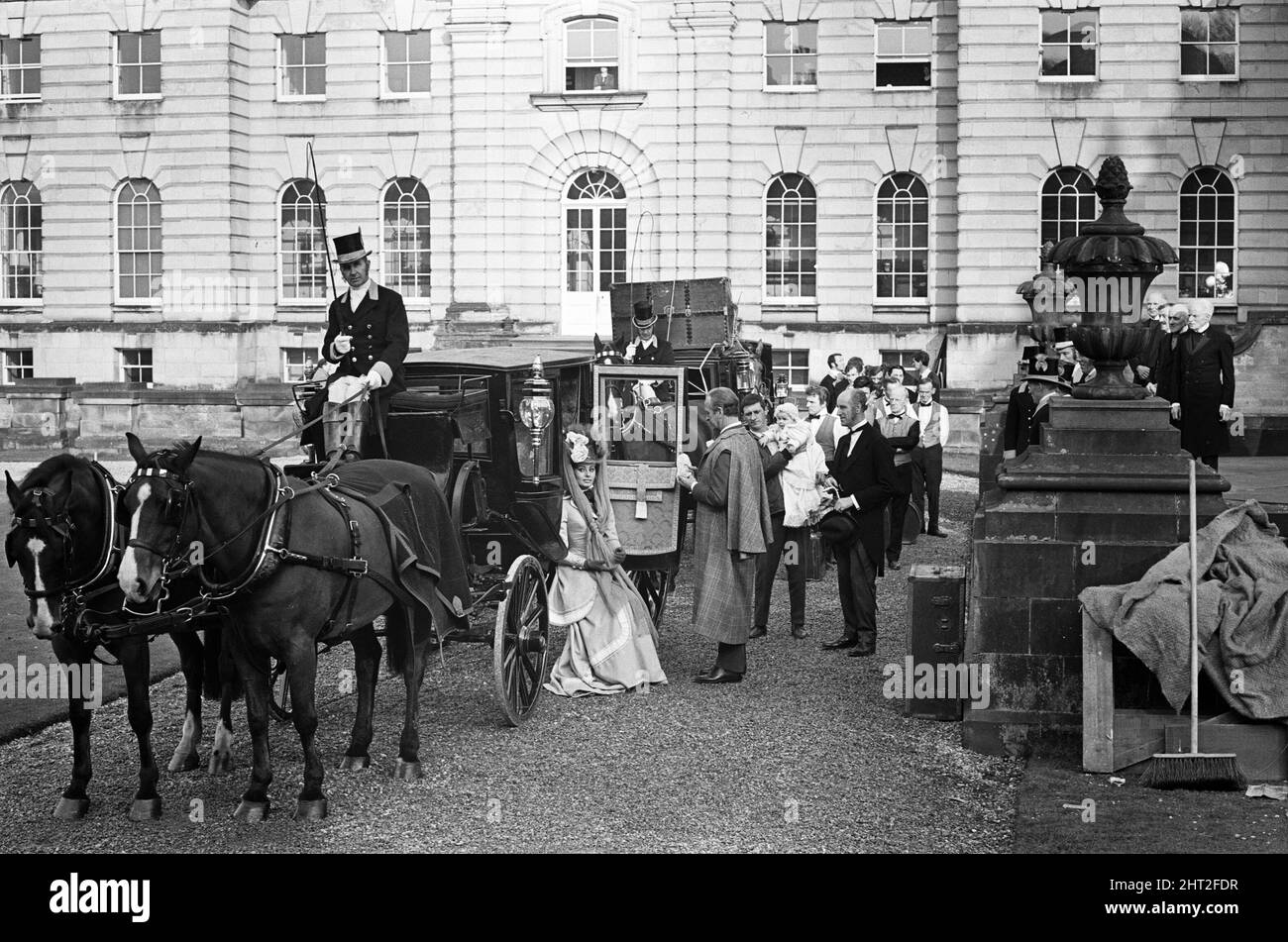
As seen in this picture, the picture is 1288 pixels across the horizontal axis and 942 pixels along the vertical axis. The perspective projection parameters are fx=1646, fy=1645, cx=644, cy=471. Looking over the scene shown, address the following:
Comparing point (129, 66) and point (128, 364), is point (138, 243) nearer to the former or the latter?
point (128, 364)

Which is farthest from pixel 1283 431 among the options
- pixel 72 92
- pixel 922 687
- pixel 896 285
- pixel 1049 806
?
pixel 72 92

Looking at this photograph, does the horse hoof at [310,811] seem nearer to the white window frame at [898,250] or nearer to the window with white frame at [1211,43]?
the white window frame at [898,250]

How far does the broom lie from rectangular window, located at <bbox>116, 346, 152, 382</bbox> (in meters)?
31.6

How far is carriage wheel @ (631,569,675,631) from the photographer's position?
13789 mm

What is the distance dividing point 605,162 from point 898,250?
6.57 metres

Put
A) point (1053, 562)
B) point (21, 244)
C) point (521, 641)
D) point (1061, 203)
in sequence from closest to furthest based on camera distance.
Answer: point (1053, 562)
point (521, 641)
point (1061, 203)
point (21, 244)

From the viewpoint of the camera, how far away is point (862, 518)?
44.8 ft

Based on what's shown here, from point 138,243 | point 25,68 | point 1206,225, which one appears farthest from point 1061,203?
point 25,68

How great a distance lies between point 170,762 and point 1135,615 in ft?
18.3

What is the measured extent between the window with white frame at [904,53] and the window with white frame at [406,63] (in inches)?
390

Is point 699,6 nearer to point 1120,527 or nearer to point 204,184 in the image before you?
point 204,184

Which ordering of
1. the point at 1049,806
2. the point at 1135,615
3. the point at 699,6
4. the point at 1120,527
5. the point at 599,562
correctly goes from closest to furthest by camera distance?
1. the point at 1049,806
2. the point at 1135,615
3. the point at 1120,527
4. the point at 599,562
5. the point at 699,6

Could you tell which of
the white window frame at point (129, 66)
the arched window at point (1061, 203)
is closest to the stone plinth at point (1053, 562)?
the arched window at point (1061, 203)

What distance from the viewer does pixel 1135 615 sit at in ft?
30.0
